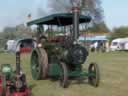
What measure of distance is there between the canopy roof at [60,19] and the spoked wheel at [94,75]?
1589 millimetres

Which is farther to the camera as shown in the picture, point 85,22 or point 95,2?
point 95,2

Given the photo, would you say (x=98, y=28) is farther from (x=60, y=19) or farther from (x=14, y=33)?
(x=60, y=19)

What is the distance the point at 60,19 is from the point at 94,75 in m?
2.11

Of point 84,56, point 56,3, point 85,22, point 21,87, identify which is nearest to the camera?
point 21,87

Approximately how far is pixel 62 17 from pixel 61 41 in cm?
73

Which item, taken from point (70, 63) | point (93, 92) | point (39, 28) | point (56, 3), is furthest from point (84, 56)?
point (56, 3)

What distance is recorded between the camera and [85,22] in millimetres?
10891

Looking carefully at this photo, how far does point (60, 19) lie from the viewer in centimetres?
1052

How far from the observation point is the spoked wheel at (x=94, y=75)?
9336 mm

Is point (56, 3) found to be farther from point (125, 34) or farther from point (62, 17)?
point (62, 17)

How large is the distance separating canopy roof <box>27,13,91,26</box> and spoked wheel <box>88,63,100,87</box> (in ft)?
5.21

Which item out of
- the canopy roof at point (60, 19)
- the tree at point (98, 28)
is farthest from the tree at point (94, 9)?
the canopy roof at point (60, 19)

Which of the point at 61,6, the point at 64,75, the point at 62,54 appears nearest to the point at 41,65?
the point at 62,54

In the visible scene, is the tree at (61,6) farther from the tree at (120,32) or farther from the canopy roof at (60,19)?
the canopy roof at (60,19)
